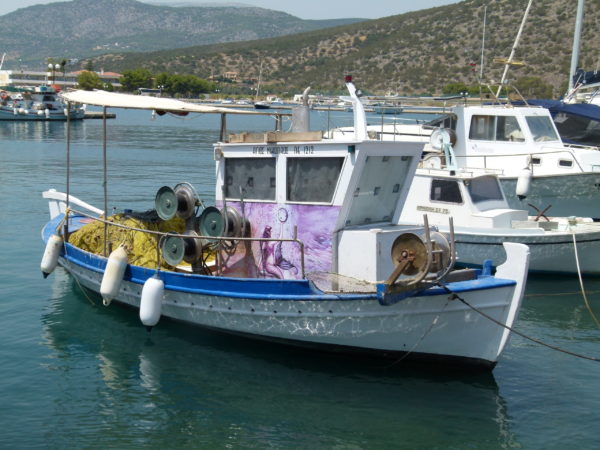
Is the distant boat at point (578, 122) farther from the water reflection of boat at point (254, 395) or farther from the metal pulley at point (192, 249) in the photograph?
the metal pulley at point (192, 249)

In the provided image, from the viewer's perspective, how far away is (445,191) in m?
16.4

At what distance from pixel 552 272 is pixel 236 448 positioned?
32.0 ft

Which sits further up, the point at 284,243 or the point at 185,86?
the point at 185,86

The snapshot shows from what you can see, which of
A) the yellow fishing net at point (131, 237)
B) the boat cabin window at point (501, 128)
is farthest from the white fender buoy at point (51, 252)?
the boat cabin window at point (501, 128)

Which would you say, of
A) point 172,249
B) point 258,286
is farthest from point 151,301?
point 258,286

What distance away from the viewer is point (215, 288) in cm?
1086

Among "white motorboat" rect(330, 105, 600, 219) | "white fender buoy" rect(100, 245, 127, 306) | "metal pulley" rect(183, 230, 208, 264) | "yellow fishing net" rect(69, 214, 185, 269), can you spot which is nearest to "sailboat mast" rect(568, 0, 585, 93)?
"white motorboat" rect(330, 105, 600, 219)

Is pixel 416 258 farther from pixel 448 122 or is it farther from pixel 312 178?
pixel 448 122

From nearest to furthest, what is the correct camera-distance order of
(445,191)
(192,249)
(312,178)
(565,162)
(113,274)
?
(312,178) < (192,249) < (113,274) < (445,191) < (565,162)

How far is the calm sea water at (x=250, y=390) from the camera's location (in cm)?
895

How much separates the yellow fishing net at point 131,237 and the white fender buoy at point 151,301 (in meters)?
1.13

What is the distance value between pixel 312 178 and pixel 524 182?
8.80 meters

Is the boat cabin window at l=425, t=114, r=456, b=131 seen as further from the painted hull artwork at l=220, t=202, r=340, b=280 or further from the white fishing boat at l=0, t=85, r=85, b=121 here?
the white fishing boat at l=0, t=85, r=85, b=121

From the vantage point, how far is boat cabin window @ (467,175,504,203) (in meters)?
16.3
